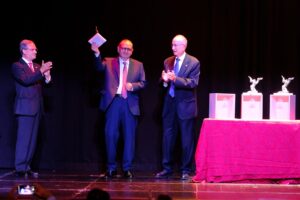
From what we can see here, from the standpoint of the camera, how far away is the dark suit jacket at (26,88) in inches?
258

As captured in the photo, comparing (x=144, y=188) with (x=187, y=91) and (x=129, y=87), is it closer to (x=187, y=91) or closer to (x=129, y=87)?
(x=129, y=87)

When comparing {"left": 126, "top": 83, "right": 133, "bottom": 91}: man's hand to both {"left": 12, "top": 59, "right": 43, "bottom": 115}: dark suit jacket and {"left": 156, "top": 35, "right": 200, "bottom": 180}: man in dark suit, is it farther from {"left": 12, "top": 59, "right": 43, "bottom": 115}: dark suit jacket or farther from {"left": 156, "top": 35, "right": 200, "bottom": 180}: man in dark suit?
{"left": 12, "top": 59, "right": 43, "bottom": 115}: dark suit jacket

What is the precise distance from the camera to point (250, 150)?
627 centimetres

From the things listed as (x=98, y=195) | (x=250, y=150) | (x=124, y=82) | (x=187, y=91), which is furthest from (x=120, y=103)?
(x=98, y=195)

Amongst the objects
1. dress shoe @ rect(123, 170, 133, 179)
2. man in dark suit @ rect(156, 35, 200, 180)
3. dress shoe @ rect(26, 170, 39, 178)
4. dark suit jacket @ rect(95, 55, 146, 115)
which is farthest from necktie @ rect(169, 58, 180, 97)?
dress shoe @ rect(26, 170, 39, 178)

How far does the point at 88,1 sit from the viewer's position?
744 centimetres

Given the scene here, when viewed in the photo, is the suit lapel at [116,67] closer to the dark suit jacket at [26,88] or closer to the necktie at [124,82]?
the necktie at [124,82]

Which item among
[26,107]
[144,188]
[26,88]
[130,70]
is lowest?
[144,188]

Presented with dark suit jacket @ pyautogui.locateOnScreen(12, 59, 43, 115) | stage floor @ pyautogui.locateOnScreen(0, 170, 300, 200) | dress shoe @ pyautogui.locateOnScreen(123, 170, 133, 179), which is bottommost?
stage floor @ pyautogui.locateOnScreen(0, 170, 300, 200)

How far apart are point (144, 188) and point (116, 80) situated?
1.51 metres

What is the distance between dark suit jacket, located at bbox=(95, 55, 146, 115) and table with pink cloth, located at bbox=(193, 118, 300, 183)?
0.95m

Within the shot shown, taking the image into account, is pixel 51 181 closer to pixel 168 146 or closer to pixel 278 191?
pixel 168 146

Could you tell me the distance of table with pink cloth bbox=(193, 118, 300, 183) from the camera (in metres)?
6.24

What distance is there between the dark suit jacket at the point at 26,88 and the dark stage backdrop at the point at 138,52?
2.73 ft
